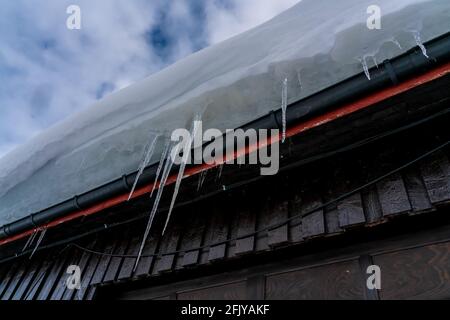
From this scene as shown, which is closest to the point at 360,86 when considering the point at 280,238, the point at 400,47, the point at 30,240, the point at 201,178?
the point at 400,47

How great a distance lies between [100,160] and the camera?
97.7 inches

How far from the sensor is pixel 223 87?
2053 millimetres

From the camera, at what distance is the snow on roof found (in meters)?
1.73

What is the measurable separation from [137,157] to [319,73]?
1.24 m

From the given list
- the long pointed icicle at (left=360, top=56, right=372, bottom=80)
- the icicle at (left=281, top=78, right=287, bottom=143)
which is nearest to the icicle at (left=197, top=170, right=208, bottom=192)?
the icicle at (left=281, top=78, right=287, bottom=143)

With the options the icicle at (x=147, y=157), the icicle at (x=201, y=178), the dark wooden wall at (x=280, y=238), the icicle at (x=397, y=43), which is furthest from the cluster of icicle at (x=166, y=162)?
the icicle at (x=397, y=43)

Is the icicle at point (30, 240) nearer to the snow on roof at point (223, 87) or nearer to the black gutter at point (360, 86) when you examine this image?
the snow on roof at point (223, 87)
